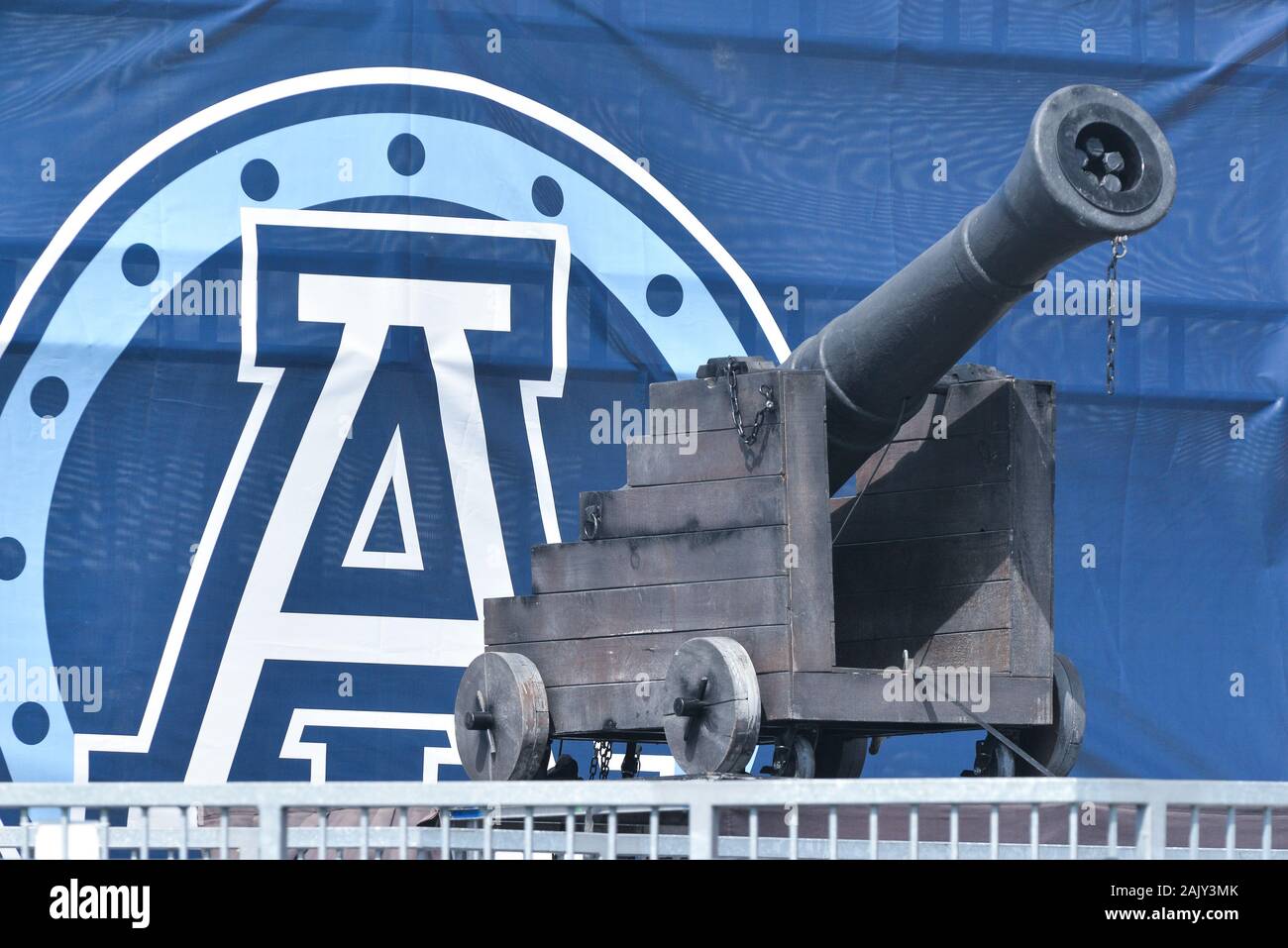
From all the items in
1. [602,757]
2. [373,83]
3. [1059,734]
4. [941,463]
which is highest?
[373,83]

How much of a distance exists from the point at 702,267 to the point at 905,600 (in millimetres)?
2638

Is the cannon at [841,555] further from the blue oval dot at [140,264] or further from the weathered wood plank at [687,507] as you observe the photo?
the blue oval dot at [140,264]

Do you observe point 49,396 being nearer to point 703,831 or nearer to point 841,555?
point 841,555

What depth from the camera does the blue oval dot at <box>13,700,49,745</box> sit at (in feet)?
25.0

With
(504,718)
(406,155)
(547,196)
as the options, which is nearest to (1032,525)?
(504,718)

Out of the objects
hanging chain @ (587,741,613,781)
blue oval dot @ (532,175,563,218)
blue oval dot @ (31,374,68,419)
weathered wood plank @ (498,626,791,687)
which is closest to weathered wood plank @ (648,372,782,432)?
weathered wood plank @ (498,626,791,687)

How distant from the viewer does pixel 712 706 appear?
18.1 feet

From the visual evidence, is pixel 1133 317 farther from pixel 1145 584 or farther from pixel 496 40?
pixel 496 40

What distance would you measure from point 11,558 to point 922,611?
353 centimetres

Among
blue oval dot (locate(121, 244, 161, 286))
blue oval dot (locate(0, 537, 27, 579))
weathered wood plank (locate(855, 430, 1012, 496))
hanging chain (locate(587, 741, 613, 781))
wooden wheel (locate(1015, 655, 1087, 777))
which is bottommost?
hanging chain (locate(587, 741, 613, 781))

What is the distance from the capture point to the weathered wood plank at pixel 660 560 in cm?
559

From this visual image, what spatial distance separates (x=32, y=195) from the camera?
796 centimetres

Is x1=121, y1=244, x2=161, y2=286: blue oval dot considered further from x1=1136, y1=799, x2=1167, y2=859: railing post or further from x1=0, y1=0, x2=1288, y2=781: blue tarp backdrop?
x1=1136, y1=799, x2=1167, y2=859: railing post
